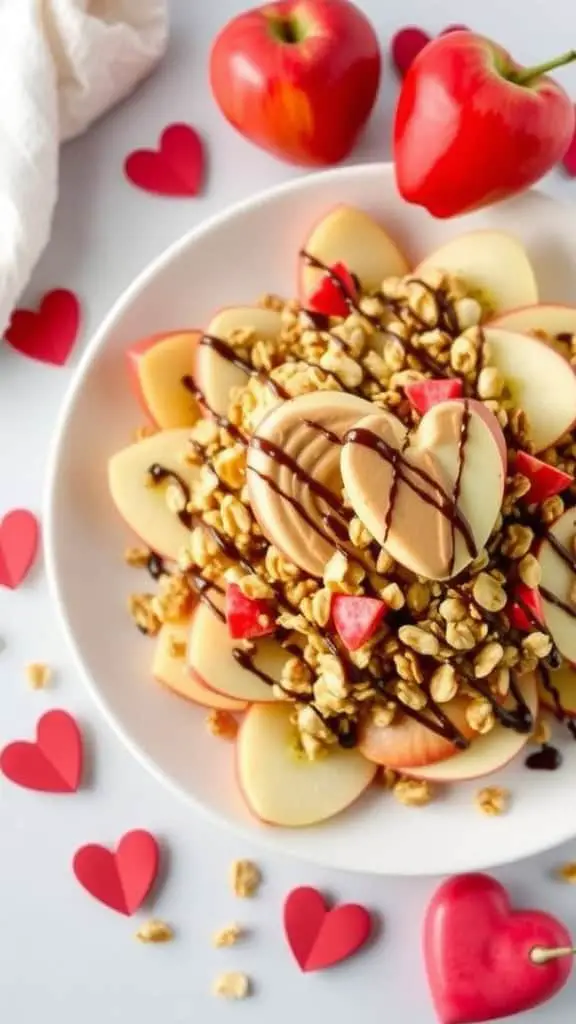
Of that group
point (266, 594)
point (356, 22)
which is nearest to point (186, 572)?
point (266, 594)

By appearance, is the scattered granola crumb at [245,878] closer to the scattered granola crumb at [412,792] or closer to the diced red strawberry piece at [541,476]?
the scattered granola crumb at [412,792]

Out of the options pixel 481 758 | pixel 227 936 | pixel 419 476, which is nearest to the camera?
pixel 419 476

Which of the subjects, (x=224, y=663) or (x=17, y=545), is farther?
(x=17, y=545)

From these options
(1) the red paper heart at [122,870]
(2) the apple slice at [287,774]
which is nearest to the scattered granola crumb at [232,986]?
(1) the red paper heart at [122,870]

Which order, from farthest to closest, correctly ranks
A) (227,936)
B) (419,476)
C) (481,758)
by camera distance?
(227,936) < (481,758) < (419,476)

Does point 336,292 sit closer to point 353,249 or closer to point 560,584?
point 353,249

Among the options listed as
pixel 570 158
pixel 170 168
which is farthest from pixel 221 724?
pixel 570 158

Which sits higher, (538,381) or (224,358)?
(538,381)
